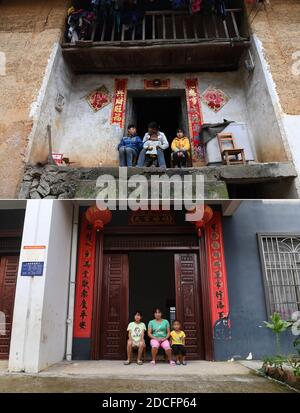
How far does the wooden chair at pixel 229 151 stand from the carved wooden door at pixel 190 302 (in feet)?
6.02

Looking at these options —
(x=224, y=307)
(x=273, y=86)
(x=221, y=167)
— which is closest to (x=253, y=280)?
(x=224, y=307)

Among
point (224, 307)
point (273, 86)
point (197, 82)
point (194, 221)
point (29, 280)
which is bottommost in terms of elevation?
point (224, 307)

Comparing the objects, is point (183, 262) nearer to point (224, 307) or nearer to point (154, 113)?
point (224, 307)

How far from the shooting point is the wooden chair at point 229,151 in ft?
17.9

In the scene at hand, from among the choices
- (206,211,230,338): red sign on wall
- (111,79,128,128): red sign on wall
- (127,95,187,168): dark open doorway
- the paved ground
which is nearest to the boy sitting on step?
(111,79,128,128): red sign on wall

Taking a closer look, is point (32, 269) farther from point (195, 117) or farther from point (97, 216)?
point (195, 117)

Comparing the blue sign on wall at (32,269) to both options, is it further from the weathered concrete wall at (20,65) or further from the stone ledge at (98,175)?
the weathered concrete wall at (20,65)

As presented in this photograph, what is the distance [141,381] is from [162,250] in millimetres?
2815

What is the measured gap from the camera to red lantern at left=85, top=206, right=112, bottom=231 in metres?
5.56

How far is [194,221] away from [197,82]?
3.02 meters

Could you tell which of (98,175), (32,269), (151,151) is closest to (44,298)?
(32,269)

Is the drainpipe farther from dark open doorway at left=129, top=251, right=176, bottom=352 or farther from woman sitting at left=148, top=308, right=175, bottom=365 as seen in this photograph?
dark open doorway at left=129, top=251, right=176, bottom=352

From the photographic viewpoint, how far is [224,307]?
18.2 ft

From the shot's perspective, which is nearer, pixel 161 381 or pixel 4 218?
pixel 161 381
